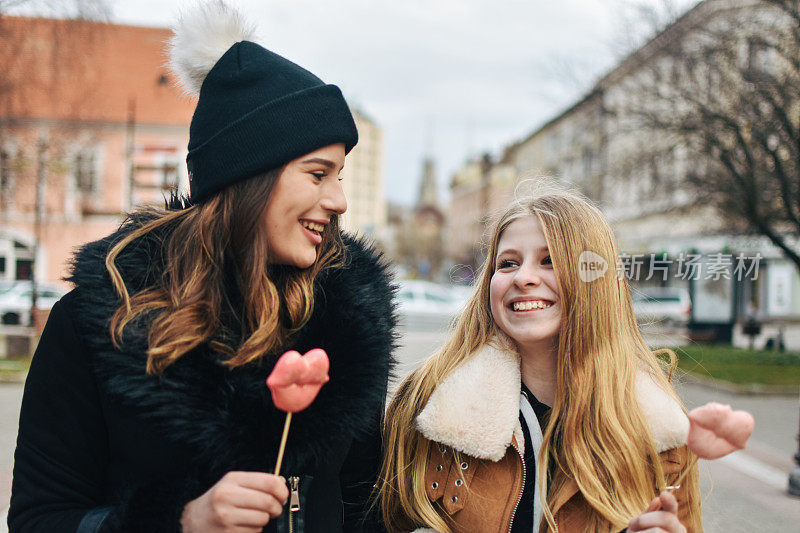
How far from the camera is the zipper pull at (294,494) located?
5.99 ft

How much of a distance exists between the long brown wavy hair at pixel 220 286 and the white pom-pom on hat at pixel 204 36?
0.38 metres

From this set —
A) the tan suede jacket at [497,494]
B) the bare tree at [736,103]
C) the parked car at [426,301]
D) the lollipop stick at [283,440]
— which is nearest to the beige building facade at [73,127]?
the lollipop stick at [283,440]

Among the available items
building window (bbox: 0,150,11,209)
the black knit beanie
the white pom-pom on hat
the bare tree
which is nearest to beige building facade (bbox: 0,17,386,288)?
building window (bbox: 0,150,11,209)

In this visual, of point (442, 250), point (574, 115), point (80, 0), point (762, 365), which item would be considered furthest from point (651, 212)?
point (442, 250)

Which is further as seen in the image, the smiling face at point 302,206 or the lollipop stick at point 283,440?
the smiling face at point 302,206

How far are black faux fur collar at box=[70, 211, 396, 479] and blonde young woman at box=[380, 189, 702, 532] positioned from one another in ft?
1.27

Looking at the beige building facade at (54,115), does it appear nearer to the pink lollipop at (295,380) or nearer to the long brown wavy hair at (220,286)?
the long brown wavy hair at (220,286)

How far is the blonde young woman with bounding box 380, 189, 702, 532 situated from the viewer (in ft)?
7.11

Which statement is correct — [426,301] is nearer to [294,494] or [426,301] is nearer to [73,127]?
[73,127]

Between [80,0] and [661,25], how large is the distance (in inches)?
416

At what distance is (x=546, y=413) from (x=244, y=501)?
1.17 metres

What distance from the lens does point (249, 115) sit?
1.92 m

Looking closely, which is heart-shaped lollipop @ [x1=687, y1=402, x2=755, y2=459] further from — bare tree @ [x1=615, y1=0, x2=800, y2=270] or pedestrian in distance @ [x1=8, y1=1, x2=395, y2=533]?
bare tree @ [x1=615, y1=0, x2=800, y2=270]

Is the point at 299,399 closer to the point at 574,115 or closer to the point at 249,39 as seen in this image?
the point at 249,39
